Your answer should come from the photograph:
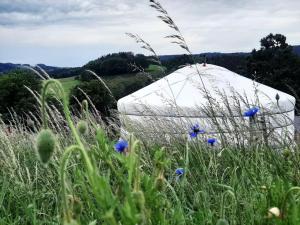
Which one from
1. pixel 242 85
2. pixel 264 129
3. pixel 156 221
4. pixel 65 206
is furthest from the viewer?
pixel 242 85

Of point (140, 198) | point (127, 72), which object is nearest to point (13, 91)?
point (127, 72)

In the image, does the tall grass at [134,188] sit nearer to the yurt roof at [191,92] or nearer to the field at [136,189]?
the field at [136,189]

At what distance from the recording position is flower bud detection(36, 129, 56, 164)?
0.89 m

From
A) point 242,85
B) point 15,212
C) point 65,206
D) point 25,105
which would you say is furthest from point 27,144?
point 25,105

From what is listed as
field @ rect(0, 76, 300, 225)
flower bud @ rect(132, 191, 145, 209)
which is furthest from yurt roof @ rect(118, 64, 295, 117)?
flower bud @ rect(132, 191, 145, 209)

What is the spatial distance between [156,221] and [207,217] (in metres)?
0.53

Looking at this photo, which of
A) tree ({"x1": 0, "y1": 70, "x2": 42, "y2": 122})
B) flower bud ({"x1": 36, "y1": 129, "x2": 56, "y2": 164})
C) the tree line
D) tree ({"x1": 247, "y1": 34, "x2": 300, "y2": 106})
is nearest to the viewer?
flower bud ({"x1": 36, "y1": 129, "x2": 56, "y2": 164})

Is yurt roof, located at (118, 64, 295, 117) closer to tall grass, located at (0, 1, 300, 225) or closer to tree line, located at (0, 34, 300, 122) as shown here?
tall grass, located at (0, 1, 300, 225)

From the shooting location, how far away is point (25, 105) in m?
27.9

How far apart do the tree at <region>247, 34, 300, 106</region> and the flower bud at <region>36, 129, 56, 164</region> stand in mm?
→ 34052

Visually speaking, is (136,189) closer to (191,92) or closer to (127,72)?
(191,92)

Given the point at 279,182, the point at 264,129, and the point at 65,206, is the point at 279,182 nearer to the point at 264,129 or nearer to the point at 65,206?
the point at 65,206

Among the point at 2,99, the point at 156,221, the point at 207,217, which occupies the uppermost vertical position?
the point at 156,221

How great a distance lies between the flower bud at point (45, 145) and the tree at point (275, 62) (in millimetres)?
34052
